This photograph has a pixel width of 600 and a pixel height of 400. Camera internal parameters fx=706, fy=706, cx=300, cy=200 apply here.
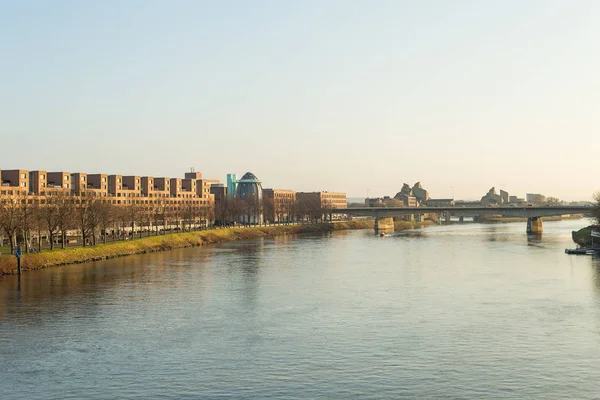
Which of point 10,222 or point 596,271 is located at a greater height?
point 10,222

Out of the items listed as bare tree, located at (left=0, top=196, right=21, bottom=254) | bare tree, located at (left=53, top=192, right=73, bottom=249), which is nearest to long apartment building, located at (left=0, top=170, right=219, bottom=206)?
bare tree, located at (left=53, top=192, right=73, bottom=249)

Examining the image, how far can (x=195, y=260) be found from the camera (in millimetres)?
93438

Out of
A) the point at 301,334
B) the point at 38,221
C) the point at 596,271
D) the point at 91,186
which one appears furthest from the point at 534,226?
the point at 301,334

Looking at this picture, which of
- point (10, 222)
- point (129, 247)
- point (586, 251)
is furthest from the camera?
point (129, 247)

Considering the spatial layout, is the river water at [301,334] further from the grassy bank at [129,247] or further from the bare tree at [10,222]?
the bare tree at [10,222]

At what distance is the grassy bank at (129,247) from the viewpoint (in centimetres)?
7894

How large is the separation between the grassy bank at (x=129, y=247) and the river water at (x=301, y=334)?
389cm

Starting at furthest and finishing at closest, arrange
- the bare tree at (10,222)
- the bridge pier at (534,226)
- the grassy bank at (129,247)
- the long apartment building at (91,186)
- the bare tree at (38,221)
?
the bridge pier at (534,226)
the long apartment building at (91,186)
the bare tree at (38,221)
the bare tree at (10,222)
the grassy bank at (129,247)

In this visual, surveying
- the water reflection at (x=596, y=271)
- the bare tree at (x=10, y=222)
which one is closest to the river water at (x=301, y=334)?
the water reflection at (x=596, y=271)

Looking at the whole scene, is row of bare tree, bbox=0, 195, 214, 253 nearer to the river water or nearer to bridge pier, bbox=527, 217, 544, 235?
the river water

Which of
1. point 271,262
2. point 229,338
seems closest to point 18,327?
point 229,338

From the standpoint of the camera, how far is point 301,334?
4269 centimetres

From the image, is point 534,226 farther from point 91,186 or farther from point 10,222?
point 10,222

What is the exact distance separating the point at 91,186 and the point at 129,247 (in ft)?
224
